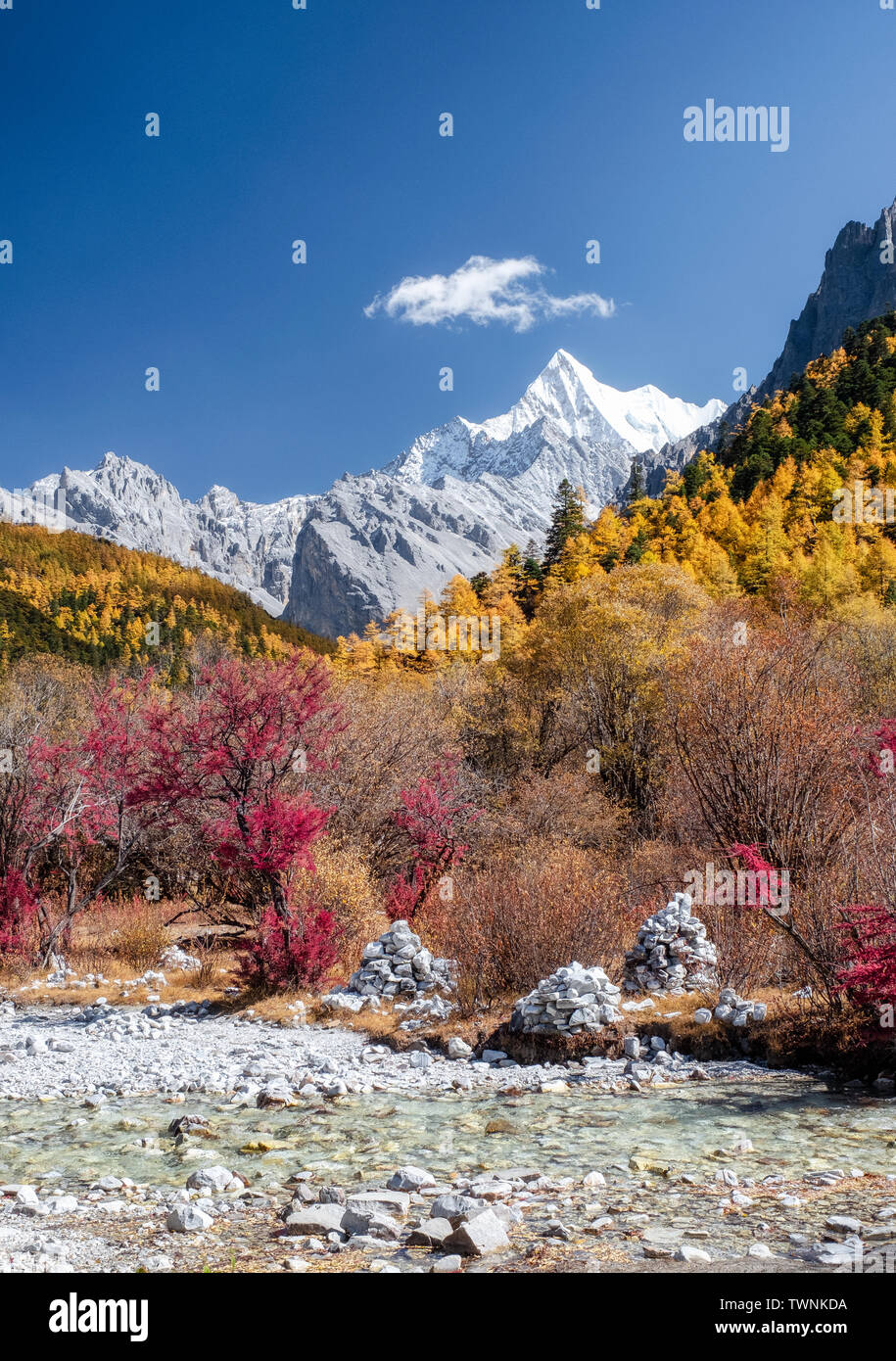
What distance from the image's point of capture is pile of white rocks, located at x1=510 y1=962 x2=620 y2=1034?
902 centimetres

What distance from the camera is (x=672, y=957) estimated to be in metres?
10.4

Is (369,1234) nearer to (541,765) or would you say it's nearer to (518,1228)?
(518,1228)

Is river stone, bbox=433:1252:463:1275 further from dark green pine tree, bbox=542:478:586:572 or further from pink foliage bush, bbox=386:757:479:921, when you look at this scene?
dark green pine tree, bbox=542:478:586:572

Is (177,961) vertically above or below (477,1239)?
below

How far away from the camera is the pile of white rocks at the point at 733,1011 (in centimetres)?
896

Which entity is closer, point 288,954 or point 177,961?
point 288,954

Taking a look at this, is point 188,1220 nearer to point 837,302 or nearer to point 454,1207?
point 454,1207

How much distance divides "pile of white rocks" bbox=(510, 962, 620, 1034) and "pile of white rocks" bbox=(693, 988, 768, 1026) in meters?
0.97

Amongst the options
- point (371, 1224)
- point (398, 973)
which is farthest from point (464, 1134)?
point (398, 973)

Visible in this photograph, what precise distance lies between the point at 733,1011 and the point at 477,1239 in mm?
5930

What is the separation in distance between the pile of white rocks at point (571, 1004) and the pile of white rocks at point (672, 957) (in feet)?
4.02

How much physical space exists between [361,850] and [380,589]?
12776 cm

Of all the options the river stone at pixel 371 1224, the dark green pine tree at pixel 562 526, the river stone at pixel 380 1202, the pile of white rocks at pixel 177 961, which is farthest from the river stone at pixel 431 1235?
the dark green pine tree at pixel 562 526

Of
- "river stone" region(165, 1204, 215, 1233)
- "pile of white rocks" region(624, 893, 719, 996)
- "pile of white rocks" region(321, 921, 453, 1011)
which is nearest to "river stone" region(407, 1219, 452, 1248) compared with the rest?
"river stone" region(165, 1204, 215, 1233)
